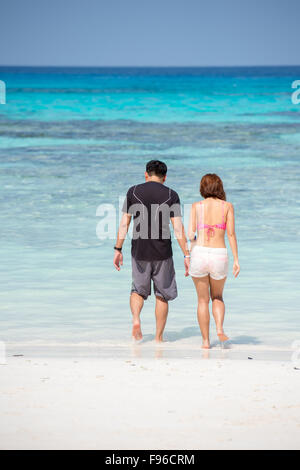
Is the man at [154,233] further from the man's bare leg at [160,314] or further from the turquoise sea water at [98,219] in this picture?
the turquoise sea water at [98,219]

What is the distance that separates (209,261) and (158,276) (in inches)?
20.5

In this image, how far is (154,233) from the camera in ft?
19.8

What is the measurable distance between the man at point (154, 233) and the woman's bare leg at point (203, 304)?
0.49 feet

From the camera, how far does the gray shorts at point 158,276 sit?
6133mm

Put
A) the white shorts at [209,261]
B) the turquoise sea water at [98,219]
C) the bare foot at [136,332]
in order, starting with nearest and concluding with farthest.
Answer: the white shorts at [209,261]
the bare foot at [136,332]
the turquoise sea water at [98,219]

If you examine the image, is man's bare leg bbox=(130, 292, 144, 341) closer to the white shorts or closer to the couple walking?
the couple walking

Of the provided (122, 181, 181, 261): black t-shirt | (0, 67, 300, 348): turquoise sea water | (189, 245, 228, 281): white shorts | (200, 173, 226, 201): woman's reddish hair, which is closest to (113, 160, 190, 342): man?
(122, 181, 181, 261): black t-shirt

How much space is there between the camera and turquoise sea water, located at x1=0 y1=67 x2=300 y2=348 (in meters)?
7.02

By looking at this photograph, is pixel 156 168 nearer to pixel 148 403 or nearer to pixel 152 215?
pixel 152 215

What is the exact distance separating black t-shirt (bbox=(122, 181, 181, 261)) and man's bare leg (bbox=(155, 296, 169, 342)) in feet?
1.28

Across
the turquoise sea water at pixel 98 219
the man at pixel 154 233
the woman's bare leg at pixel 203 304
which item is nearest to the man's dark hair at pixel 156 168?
the man at pixel 154 233

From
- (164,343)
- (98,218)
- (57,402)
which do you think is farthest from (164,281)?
(98,218)

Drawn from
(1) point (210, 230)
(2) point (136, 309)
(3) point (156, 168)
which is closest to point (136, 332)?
(2) point (136, 309)
